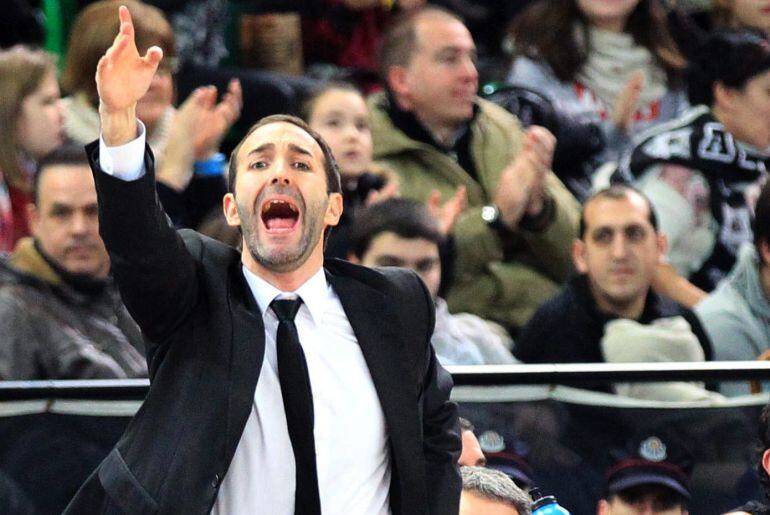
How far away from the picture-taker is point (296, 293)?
306 cm

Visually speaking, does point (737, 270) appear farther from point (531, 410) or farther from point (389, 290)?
point (389, 290)

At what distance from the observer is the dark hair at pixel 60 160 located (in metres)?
4.82

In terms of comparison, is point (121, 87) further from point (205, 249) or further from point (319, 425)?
point (319, 425)

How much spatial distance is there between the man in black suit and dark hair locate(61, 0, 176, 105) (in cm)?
242

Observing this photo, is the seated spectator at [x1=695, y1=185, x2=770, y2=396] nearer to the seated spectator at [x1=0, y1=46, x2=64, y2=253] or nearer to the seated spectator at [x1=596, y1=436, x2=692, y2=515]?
the seated spectator at [x1=596, y1=436, x2=692, y2=515]

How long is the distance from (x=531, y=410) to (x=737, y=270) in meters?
1.51

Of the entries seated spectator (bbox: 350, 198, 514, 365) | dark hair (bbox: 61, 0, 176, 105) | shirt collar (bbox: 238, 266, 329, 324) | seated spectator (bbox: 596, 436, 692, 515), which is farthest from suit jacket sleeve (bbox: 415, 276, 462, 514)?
dark hair (bbox: 61, 0, 176, 105)

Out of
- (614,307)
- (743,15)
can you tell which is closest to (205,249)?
(614,307)

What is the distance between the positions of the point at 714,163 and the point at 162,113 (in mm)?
1967

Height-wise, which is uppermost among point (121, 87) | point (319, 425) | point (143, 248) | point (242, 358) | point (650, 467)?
point (121, 87)

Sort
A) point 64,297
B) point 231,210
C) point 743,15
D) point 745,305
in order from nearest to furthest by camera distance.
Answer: point 231,210 → point 64,297 → point 745,305 → point 743,15

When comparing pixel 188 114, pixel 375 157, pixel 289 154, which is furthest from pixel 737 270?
pixel 289 154

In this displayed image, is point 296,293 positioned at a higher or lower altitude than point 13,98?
higher

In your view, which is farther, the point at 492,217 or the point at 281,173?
the point at 492,217
